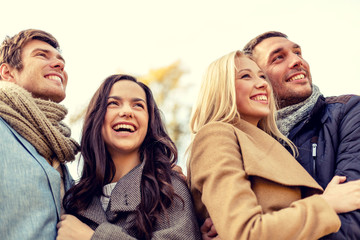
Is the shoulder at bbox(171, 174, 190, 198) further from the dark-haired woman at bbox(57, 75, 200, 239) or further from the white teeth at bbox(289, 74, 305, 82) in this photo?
the white teeth at bbox(289, 74, 305, 82)

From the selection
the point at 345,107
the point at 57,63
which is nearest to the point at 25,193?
the point at 57,63

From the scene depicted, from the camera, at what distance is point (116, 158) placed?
9.16ft

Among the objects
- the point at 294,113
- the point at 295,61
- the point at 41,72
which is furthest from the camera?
the point at 295,61

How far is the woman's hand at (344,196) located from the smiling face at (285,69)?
1227 mm

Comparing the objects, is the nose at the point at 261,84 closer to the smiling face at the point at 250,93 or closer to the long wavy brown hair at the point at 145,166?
the smiling face at the point at 250,93

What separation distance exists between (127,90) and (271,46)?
156 cm

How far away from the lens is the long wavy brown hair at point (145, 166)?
239cm

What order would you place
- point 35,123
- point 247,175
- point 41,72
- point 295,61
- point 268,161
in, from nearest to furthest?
point 247,175
point 268,161
point 35,123
point 41,72
point 295,61

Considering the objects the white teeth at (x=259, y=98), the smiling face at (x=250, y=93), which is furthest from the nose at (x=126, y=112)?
Answer: the white teeth at (x=259, y=98)

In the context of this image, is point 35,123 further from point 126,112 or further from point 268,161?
point 268,161

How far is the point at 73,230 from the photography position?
7.45 feet

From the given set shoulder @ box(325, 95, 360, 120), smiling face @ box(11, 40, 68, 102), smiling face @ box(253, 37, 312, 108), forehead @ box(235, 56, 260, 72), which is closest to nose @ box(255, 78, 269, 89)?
forehead @ box(235, 56, 260, 72)

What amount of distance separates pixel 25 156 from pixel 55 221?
44cm

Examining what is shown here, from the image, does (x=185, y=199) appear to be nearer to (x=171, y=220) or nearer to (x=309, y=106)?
(x=171, y=220)
